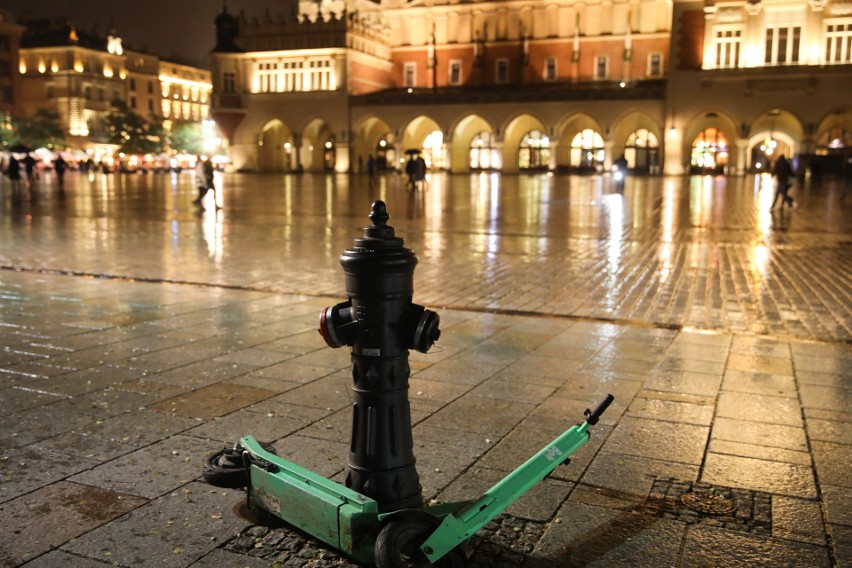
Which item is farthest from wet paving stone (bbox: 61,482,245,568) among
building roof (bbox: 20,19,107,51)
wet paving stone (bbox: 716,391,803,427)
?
building roof (bbox: 20,19,107,51)

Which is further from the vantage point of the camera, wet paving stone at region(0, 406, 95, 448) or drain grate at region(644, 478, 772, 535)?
wet paving stone at region(0, 406, 95, 448)

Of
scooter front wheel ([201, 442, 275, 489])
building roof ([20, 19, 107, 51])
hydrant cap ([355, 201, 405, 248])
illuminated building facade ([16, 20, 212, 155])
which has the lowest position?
scooter front wheel ([201, 442, 275, 489])

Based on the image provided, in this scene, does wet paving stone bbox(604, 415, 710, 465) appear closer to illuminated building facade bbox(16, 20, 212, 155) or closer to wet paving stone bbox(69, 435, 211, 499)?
wet paving stone bbox(69, 435, 211, 499)

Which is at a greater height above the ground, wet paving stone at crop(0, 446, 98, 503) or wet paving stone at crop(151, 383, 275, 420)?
wet paving stone at crop(151, 383, 275, 420)

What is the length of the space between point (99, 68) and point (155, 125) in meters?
16.1

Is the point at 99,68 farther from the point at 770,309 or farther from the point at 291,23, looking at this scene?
the point at 770,309

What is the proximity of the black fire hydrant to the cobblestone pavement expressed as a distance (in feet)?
1.14

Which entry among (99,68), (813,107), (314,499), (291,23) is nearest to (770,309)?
(314,499)

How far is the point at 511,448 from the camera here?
3.99m

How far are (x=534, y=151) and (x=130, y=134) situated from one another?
43073 mm

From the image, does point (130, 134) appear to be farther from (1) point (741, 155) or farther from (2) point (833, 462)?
(2) point (833, 462)

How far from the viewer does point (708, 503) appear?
3365 millimetres

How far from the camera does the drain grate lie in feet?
10.5

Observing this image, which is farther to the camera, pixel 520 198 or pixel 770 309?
pixel 520 198
